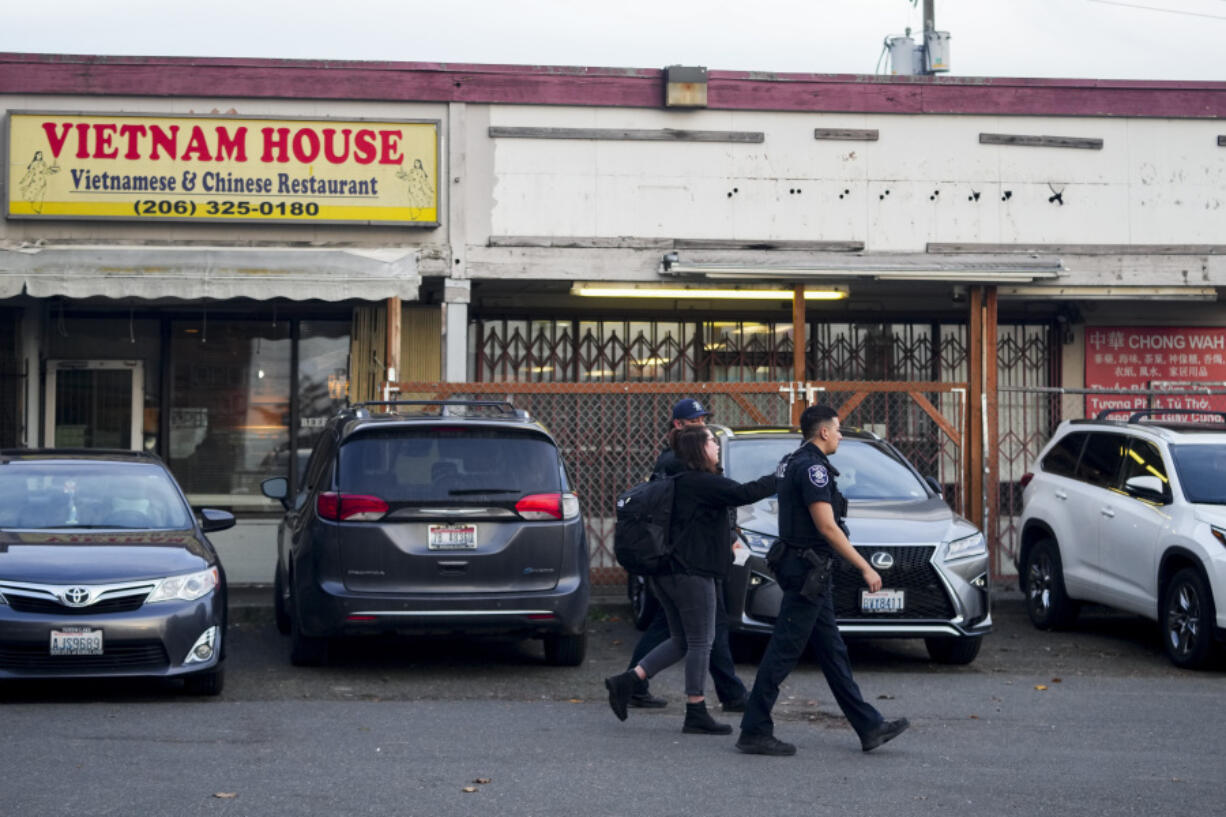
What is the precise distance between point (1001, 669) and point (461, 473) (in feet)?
13.6

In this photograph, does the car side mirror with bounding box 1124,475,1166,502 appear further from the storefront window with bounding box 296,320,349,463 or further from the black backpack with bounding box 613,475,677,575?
the storefront window with bounding box 296,320,349,463

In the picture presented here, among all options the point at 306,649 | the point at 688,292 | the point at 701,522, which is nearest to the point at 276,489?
the point at 306,649

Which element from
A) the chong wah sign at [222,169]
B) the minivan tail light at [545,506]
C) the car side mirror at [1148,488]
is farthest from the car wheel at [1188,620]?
the chong wah sign at [222,169]

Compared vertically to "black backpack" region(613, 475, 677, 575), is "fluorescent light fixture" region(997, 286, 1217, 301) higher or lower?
higher

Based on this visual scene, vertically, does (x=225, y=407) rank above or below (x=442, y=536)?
above

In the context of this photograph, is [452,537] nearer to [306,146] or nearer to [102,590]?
[102,590]

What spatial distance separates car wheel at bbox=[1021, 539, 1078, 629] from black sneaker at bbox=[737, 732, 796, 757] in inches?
217

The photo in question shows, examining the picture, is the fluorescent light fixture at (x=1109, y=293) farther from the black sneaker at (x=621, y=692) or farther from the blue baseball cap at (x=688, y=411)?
the black sneaker at (x=621, y=692)

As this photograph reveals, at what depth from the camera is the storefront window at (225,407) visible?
1669 cm

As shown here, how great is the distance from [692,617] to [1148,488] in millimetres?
4568

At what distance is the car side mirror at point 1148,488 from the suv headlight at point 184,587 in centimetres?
654

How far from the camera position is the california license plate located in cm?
870

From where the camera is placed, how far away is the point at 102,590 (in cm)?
883

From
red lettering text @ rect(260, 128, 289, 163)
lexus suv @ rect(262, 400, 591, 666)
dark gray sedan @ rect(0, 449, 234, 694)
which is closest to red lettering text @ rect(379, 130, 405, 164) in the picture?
red lettering text @ rect(260, 128, 289, 163)
